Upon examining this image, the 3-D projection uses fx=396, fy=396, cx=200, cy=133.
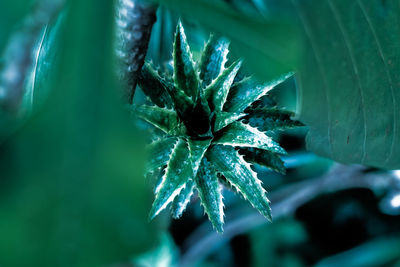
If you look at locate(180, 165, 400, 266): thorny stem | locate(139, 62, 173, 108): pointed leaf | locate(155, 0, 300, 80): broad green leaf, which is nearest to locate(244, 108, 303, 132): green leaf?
locate(139, 62, 173, 108): pointed leaf

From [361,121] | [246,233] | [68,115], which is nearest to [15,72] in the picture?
[68,115]

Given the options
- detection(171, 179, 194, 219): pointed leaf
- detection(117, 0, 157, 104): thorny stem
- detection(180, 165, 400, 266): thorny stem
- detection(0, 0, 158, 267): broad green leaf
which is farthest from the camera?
detection(180, 165, 400, 266): thorny stem

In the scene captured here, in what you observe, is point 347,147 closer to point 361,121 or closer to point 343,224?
point 361,121

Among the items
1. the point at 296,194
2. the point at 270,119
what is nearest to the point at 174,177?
the point at 270,119

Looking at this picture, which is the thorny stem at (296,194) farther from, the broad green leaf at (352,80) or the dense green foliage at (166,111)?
the broad green leaf at (352,80)

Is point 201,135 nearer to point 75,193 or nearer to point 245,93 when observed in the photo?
point 245,93

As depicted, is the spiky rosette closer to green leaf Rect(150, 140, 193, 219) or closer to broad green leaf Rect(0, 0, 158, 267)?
green leaf Rect(150, 140, 193, 219)
